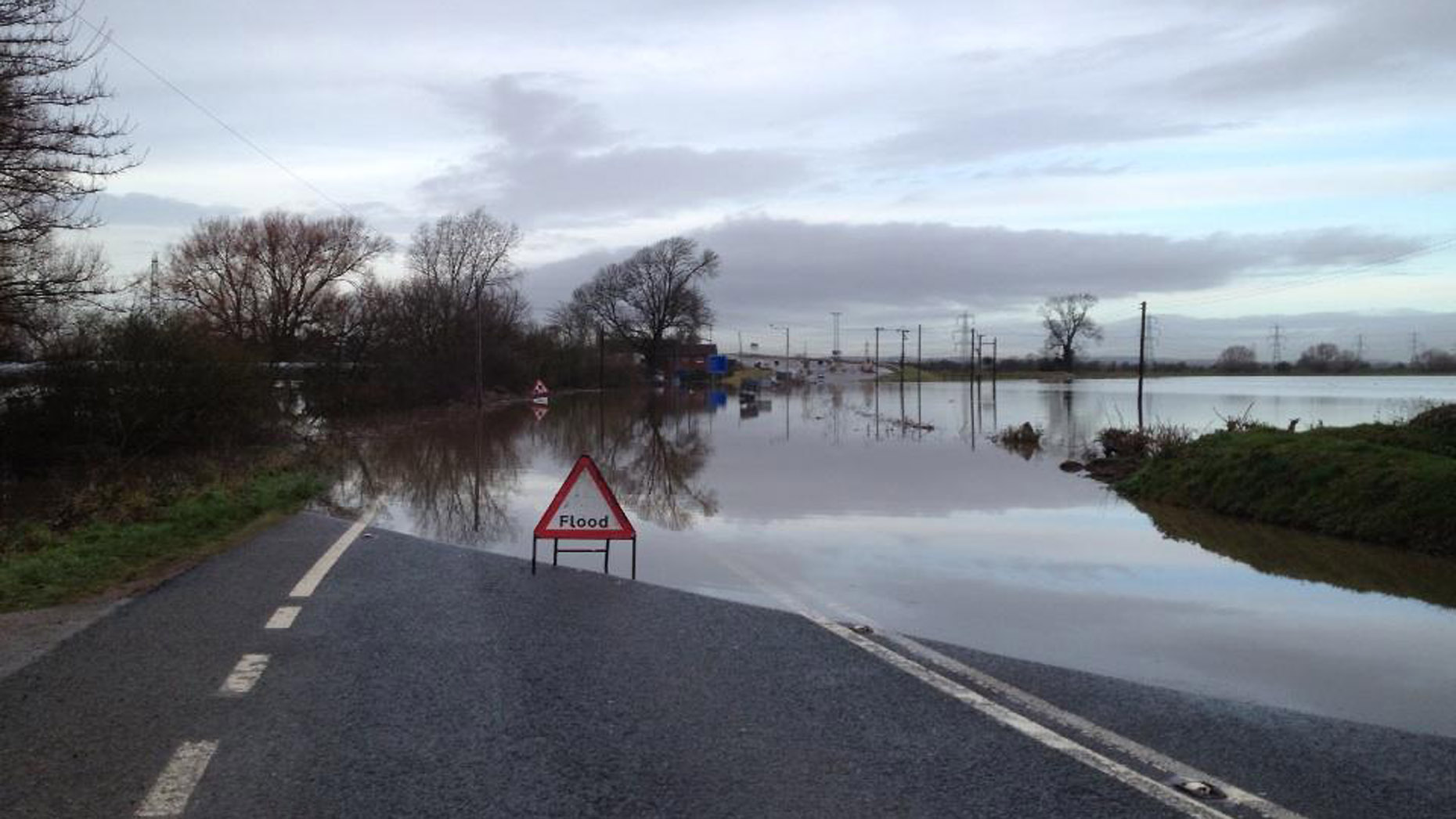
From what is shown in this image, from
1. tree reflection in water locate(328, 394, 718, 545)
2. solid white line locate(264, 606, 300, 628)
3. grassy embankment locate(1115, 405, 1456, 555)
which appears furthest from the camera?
tree reflection in water locate(328, 394, 718, 545)

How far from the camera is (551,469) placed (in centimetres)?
2369

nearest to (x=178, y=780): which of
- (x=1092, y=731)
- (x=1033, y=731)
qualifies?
(x=1033, y=731)

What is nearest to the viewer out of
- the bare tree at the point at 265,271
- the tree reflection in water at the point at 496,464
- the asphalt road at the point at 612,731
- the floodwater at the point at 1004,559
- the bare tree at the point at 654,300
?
the asphalt road at the point at 612,731

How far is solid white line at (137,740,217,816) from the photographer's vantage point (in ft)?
13.7

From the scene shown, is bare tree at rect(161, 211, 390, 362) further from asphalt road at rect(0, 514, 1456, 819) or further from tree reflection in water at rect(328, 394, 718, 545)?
asphalt road at rect(0, 514, 1456, 819)

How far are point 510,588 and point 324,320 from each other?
49.7 metres

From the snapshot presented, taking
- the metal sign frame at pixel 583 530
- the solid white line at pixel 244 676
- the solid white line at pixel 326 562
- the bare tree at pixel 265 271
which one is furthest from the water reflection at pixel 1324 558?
the bare tree at pixel 265 271

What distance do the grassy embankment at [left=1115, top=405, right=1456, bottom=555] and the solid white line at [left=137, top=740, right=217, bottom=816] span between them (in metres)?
13.8

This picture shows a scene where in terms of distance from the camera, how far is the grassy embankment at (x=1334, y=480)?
46.5 ft

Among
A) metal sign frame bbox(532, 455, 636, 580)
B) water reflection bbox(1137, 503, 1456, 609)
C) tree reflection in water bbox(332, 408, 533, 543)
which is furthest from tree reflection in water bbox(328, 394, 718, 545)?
water reflection bbox(1137, 503, 1456, 609)

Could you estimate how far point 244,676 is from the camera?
607cm

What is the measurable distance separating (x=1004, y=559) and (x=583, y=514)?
5.24 metres

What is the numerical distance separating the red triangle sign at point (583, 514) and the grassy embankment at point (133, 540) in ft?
11.1

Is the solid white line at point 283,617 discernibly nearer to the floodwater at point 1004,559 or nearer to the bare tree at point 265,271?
the floodwater at point 1004,559
